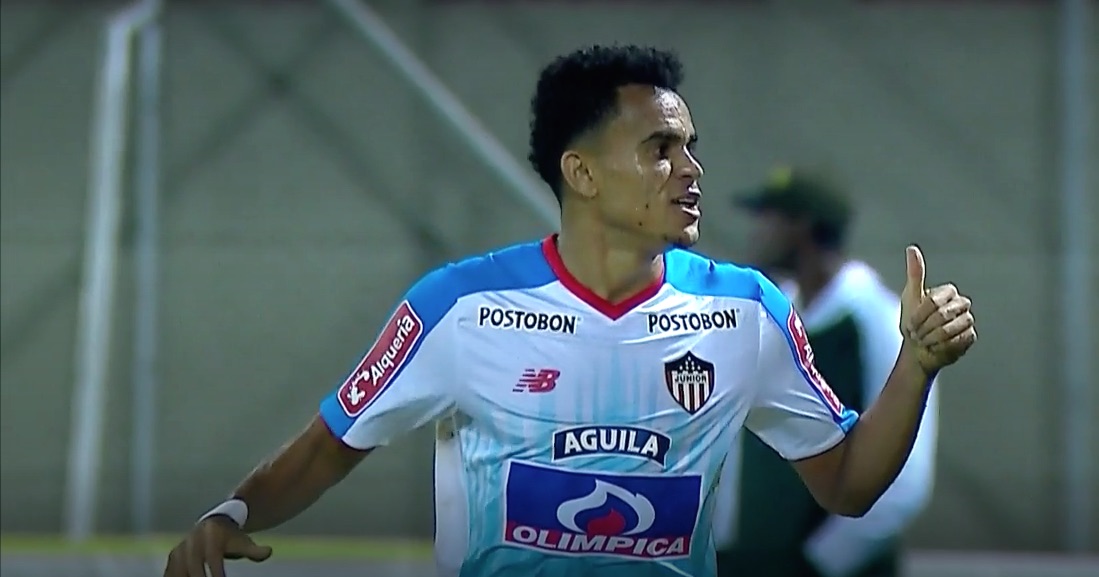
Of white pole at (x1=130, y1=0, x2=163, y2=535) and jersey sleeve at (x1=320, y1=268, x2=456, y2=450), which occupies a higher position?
white pole at (x1=130, y1=0, x2=163, y2=535)

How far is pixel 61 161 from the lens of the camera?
8.02 m

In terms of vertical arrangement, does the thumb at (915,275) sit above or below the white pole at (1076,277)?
below

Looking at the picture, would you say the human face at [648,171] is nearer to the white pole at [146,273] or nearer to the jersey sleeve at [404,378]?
the jersey sleeve at [404,378]

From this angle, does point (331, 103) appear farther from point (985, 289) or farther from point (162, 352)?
point (985, 289)

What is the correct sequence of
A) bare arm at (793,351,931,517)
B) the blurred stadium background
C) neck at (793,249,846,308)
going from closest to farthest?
1. bare arm at (793,351,931,517)
2. neck at (793,249,846,308)
3. the blurred stadium background

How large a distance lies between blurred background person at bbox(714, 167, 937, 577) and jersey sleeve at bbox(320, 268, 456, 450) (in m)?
1.33

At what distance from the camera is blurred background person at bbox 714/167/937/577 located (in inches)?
159

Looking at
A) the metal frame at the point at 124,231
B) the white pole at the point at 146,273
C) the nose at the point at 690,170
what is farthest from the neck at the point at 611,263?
the white pole at the point at 146,273

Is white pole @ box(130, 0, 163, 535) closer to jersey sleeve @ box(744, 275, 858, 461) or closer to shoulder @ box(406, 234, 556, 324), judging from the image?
shoulder @ box(406, 234, 556, 324)

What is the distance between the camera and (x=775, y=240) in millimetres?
4496

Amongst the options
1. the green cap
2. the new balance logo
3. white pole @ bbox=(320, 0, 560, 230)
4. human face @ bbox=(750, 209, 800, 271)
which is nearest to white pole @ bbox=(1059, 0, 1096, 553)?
white pole @ bbox=(320, 0, 560, 230)

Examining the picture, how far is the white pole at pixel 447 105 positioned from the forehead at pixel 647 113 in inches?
127

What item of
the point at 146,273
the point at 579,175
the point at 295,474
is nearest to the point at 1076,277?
the point at 146,273

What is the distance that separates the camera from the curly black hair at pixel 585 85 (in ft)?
9.57
